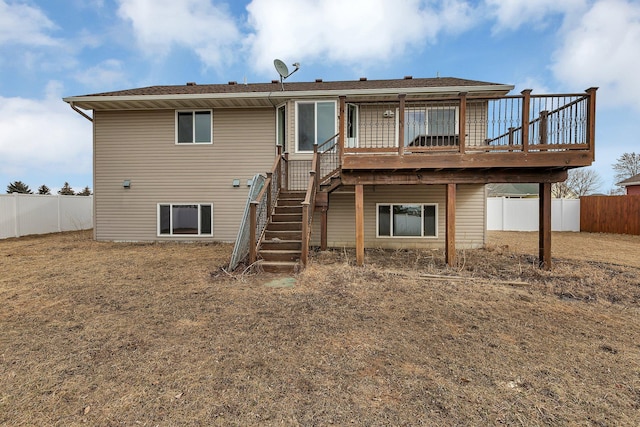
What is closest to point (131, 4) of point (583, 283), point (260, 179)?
point (260, 179)

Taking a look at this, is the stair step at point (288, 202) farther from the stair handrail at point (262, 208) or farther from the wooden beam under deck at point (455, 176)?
the wooden beam under deck at point (455, 176)

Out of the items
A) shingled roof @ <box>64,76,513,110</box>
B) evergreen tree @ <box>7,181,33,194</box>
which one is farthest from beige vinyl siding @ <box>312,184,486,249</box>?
evergreen tree @ <box>7,181,33,194</box>

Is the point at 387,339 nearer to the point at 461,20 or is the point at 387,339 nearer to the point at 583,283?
the point at 583,283

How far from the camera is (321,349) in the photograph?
3016 mm

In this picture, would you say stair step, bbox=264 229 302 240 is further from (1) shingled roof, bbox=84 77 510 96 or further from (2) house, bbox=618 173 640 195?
(2) house, bbox=618 173 640 195

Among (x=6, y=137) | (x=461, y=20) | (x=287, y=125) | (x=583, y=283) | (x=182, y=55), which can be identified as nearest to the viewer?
(x=583, y=283)

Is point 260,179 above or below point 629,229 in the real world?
above

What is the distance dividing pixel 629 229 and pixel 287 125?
14756mm

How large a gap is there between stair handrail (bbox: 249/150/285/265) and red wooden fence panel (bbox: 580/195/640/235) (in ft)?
48.3

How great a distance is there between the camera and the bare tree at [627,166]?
28.5 m

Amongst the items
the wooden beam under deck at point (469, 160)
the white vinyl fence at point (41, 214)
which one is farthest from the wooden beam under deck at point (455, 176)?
the white vinyl fence at point (41, 214)

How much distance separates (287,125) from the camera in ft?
29.6

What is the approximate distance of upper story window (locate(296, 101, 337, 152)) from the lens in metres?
8.77

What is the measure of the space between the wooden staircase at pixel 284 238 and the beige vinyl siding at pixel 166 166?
8.14ft
